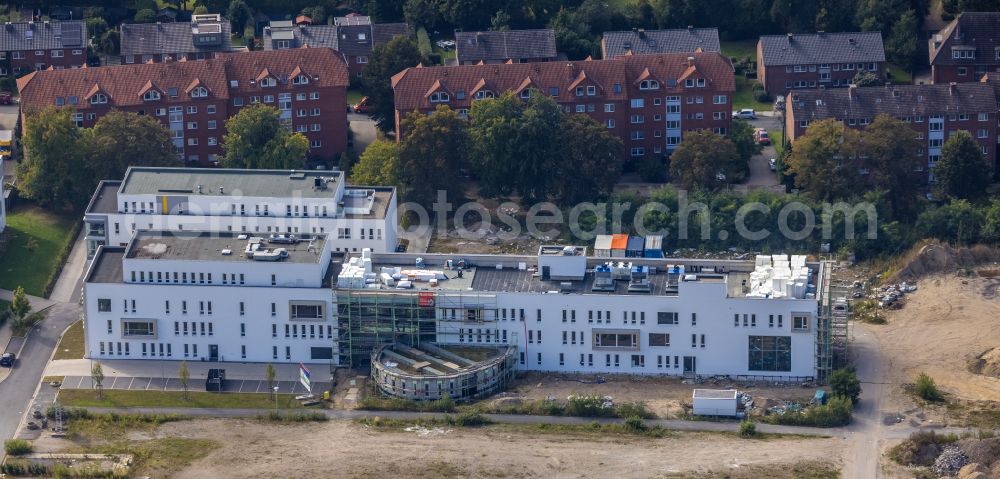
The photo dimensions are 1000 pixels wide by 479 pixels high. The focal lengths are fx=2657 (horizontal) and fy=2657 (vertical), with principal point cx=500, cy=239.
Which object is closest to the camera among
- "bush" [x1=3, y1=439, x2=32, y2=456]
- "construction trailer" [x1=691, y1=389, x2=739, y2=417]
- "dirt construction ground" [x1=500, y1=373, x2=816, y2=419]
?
"bush" [x1=3, y1=439, x2=32, y2=456]

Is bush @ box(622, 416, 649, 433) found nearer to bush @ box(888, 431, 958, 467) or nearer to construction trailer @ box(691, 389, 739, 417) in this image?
construction trailer @ box(691, 389, 739, 417)

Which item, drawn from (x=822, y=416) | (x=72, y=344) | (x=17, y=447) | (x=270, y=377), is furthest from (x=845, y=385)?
(x=72, y=344)

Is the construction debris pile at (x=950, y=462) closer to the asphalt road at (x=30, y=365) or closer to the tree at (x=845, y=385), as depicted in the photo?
the tree at (x=845, y=385)

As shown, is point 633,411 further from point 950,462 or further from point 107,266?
Result: point 107,266

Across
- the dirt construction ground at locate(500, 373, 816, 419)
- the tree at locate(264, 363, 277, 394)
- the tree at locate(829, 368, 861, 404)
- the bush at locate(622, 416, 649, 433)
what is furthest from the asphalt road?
the tree at locate(829, 368, 861, 404)

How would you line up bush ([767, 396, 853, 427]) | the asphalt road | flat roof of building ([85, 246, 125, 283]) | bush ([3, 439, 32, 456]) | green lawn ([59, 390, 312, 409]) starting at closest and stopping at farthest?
bush ([3, 439, 32, 456])
bush ([767, 396, 853, 427])
the asphalt road
green lawn ([59, 390, 312, 409])
flat roof of building ([85, 246, 125, 283])
